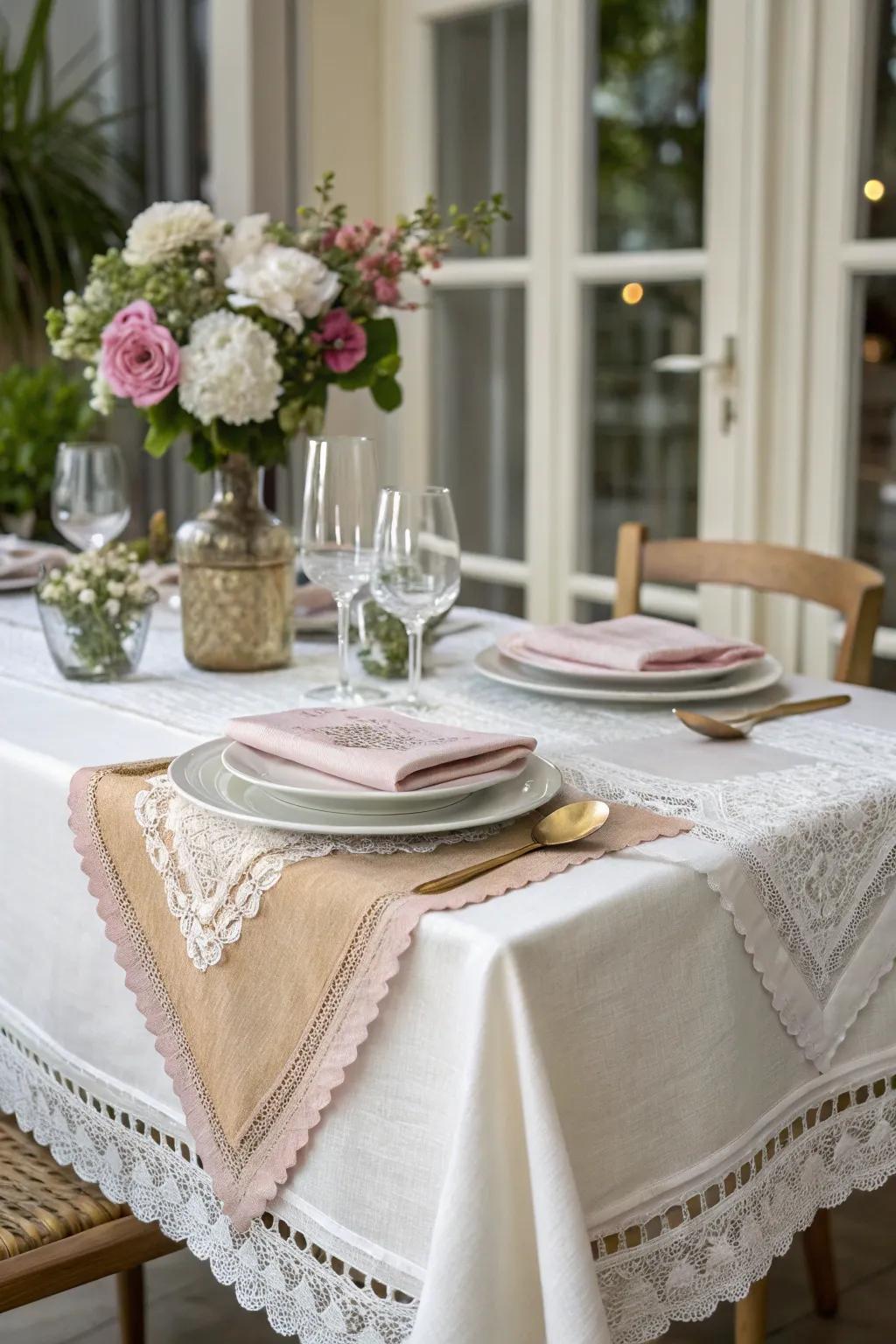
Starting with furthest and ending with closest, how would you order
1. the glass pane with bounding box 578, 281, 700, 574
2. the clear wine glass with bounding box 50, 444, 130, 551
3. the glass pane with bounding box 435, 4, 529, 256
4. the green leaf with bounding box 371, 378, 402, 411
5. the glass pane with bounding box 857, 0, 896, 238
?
the glass pane with bounding box 435, 4, 529, 256 < the glass pane with bounding box 578, 281, 700, 574 < the glass pane with bounding box 857, 0, 896, 238 < the clear wine glass with bounding box 50, 444, 130, 551 < the green leaf with bounding box 371, 378, 402, 411

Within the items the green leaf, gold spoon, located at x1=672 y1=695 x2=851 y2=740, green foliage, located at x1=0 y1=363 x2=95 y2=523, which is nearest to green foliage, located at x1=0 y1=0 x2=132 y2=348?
green foliage, located at x1=0 y1=363 x2=95 y2=523

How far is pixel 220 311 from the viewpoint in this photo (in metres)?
1.52

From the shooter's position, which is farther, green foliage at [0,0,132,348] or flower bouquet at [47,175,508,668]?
green foliage at [0,0,132,348]

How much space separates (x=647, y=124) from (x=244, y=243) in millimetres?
1702

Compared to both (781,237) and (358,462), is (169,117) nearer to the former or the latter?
(781,237)

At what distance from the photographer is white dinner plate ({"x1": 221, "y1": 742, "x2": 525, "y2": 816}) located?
104 cm

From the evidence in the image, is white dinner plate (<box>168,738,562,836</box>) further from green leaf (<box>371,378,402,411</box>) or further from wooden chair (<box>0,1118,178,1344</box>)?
green leaf (<box>371,378,402,411</box>)

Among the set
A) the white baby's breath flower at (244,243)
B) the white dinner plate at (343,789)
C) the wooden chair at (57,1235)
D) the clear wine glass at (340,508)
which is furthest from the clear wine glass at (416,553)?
the wooden chair at (57,1235)

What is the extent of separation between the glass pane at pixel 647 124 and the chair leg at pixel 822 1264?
1906 mm

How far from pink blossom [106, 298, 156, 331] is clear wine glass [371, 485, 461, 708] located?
1.16ft

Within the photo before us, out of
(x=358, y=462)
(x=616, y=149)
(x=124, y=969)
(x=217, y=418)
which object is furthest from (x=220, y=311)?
(x=616, y=149)

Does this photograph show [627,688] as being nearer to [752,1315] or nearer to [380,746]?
[380,746]

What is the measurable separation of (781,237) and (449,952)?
217cm

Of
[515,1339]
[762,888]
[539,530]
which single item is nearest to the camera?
[515,1339]
